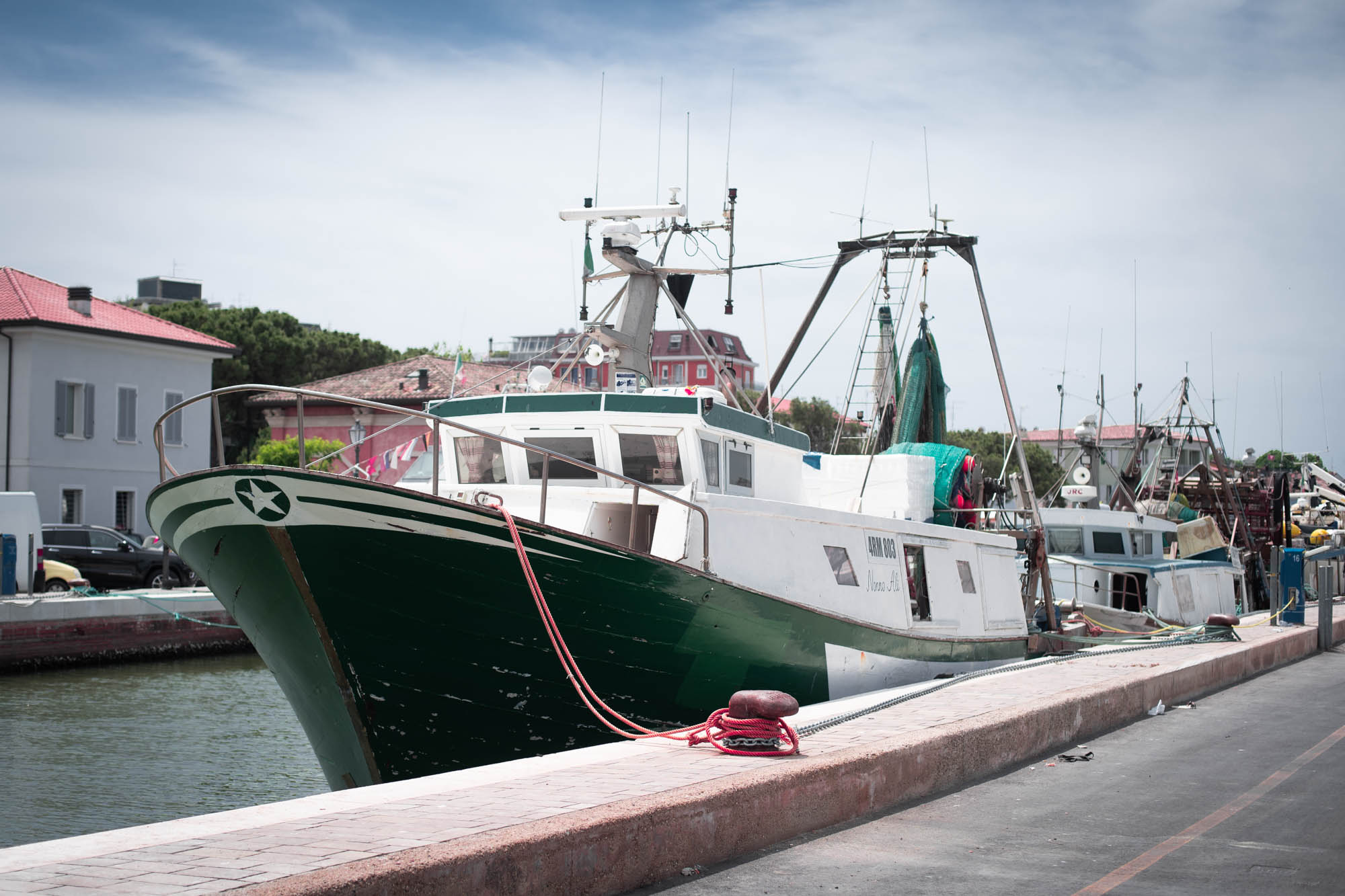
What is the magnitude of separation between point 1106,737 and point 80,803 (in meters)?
10.1

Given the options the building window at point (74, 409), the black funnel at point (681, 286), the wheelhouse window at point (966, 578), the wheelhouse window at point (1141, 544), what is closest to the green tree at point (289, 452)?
the building window at point (74, 409)

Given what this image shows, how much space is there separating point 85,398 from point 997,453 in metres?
58.3

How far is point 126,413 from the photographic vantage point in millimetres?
34812

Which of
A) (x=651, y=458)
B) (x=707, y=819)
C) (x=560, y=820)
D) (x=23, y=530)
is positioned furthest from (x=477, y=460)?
(x=23, y=530)

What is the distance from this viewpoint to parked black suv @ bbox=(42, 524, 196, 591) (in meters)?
25.4

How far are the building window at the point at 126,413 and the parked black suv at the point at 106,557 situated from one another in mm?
9062

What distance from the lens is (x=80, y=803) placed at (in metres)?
12.3

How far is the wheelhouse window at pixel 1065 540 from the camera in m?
25.2

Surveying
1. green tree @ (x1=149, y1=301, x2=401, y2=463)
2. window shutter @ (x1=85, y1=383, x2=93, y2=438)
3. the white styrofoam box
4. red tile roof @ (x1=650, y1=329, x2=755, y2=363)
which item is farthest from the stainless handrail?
red tile roof @ (x1=650, y1=329, x2=755, y2=363)

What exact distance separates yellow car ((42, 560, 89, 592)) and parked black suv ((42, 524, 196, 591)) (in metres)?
1.08

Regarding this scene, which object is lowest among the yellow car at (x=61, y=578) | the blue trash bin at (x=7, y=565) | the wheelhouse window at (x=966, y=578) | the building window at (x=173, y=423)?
the yellow car at (x=61, y=578)

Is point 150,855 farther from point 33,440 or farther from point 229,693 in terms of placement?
point 33,440

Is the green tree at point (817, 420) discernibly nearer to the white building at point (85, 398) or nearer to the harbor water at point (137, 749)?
the white building at point (85, 398)

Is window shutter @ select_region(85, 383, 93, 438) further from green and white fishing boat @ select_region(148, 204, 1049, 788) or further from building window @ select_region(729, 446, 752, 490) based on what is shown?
building window @ select_region(729, 446, 752, 490)
